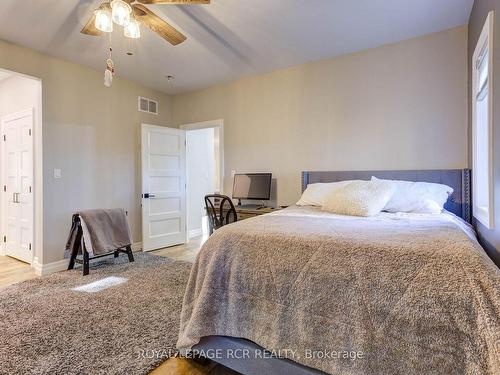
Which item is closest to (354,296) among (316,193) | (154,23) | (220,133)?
(316,193)

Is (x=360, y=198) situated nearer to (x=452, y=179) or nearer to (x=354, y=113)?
(x=452, y=179)

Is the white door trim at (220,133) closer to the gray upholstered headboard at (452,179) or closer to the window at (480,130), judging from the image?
the gray upholstered headboard at (452,179)

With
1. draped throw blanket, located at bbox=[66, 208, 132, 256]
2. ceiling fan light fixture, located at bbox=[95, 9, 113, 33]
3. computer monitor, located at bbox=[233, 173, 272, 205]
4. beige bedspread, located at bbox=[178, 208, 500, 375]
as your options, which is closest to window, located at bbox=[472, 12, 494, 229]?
beige bedspread, located at bbox=[178, 208, 500, 375]

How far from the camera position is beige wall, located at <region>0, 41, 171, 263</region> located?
336cm

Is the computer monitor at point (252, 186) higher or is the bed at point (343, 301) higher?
the computer monitor at point (252, 186)

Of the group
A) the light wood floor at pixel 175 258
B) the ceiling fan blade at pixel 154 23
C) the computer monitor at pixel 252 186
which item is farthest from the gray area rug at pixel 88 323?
the ceiling fan blade at pixel 154 23

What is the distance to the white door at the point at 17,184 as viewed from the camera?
3648 millimetres

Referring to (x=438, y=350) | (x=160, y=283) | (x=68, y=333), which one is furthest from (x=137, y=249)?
(x=438, y=350)

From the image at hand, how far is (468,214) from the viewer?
2.63 m

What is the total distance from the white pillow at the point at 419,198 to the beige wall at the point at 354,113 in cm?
43

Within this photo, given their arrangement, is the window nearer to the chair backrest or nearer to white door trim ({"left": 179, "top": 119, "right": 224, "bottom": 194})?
the chair backrest

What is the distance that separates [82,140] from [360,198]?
139 inches

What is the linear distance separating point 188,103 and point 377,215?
3717 millimetres

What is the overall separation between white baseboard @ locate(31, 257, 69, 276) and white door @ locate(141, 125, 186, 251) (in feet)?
3.41
